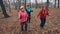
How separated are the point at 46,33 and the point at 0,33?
2790mm

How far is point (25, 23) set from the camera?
12305 millimetres

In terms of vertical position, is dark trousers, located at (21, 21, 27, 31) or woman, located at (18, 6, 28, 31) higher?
woman, located at (18, 6, 28, 31)

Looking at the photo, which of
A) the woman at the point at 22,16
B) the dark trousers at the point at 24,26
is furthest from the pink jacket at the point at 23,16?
the dark trousers at the point at 24,26

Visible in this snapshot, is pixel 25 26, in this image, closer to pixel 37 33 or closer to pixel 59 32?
pixel 37 33

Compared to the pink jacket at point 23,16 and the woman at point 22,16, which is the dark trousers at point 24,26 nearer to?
the woman at point 22,16

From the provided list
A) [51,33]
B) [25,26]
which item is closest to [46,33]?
[51,33]

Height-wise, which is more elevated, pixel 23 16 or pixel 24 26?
pixel 23 16

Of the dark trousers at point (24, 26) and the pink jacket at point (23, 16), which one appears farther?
the dark trousers at point (24, 26)

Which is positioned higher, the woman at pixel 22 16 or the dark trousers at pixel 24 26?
the woman at pixel 22 16

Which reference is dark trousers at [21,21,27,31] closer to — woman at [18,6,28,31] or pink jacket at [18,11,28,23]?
woman at [18,6,28,31]

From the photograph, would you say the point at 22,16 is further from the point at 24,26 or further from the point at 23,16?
the point at 24,26

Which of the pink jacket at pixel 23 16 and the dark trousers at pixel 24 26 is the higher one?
the pink jacket at pixel 23 16

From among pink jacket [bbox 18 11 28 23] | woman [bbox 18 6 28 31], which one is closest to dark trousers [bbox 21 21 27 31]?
woman [bbox 18 6 28 31]

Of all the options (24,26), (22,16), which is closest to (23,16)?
(22,16)
